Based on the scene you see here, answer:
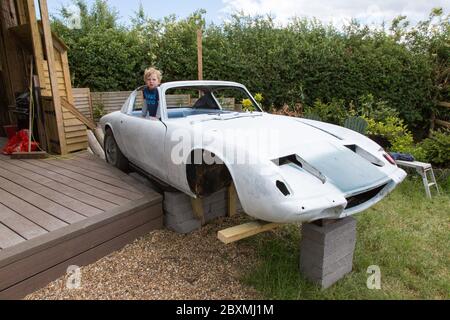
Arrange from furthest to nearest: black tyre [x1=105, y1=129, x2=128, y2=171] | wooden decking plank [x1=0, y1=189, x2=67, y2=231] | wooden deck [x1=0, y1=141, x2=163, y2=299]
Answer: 1. black tyre [x1=105, y1=129, x2=128, y2=171]
2. wooden decking plank [x1=0, y1=189, x2=67, y2=231]
3. wooden deck [x1=0, y1=141, x2=163, y2=299]

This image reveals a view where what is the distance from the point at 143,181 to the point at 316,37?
22.8ft

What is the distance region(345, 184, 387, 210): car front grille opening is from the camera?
2.31 metres

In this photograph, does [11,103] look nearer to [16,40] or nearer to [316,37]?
[16,40]

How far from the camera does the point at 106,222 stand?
2795 mm

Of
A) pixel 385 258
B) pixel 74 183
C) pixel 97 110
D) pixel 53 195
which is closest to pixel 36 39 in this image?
pixel 97 110

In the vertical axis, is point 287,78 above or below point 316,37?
below

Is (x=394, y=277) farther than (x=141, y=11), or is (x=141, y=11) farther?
(x=141, y=11)

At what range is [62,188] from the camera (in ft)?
11.6

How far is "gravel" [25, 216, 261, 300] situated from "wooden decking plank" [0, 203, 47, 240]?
0.42 meters

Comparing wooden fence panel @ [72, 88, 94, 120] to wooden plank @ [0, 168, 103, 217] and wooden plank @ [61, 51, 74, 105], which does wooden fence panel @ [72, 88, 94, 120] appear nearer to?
wooden plank @ [61, 51, 74, 105]

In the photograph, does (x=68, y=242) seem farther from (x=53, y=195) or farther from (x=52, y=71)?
(x=52, y=71)

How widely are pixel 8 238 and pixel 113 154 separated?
2.13 metres

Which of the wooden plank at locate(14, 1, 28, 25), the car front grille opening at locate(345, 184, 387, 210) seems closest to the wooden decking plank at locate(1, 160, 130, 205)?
the car front grille opening at locate(345, 184, 387, 210)
